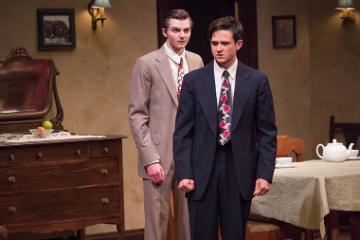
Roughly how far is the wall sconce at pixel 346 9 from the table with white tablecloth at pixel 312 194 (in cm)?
366

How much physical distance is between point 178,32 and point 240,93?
0.87m

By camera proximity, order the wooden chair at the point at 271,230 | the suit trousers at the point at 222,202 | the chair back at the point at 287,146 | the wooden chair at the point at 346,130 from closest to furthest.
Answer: the suit trousers at the point at 222,202 → the wooden chair at the point at 271,230 → the chair back at the point at 287,146 → the wooden chair at the point at 346,130

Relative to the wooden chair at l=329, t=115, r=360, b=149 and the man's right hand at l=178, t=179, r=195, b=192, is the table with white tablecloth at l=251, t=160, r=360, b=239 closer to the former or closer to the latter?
the man's right hand at l=178, t=179, r=195, b=192

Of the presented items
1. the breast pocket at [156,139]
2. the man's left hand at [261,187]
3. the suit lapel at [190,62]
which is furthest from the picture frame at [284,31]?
the man's left hand at [261,187]

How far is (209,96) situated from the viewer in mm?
3824

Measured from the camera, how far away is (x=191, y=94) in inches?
153

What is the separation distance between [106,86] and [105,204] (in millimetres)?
1337

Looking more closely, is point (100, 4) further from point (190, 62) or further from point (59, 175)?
point (190, 62)

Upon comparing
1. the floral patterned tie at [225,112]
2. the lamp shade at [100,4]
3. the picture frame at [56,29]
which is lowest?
the floral patterned tie at [225,112]

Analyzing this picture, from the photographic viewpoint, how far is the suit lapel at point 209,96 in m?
3.77

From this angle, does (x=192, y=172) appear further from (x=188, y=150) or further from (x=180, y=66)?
(x=180, y=66)

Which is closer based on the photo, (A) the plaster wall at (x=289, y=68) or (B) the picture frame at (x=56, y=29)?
(B) the picture frame at (x=56, y=29)

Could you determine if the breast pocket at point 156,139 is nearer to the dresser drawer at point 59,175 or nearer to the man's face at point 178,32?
the man's face at point 178,32

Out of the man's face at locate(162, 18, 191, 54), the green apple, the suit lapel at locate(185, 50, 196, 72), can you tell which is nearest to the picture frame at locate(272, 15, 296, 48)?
the green apple
